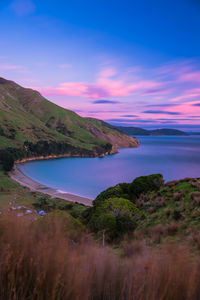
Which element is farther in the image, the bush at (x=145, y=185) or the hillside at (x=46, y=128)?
the hillside at (x=46, y=128)

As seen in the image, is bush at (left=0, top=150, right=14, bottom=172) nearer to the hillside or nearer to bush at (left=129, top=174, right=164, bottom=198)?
the hillside

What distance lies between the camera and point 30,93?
191m

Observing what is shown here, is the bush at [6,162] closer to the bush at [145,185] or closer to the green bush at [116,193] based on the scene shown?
the green bush at [116,193]

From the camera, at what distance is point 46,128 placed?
123 metres

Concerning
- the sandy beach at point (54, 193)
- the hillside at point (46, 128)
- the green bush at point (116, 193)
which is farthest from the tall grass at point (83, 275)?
the hillside at point (46, 128)

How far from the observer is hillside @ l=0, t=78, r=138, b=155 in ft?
333

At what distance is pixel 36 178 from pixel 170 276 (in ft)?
214

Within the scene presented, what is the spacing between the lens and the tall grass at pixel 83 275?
79.2 inches

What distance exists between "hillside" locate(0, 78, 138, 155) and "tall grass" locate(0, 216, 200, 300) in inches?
3406

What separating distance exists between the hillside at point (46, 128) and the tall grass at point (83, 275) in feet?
284

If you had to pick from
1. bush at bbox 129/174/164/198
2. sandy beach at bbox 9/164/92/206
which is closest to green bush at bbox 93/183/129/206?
bush at bbox 129/174/164/198

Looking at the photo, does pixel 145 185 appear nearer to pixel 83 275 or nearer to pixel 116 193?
pixel 116 193

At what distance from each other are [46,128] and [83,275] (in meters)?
125

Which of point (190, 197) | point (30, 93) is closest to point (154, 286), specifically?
point (190, 197)
